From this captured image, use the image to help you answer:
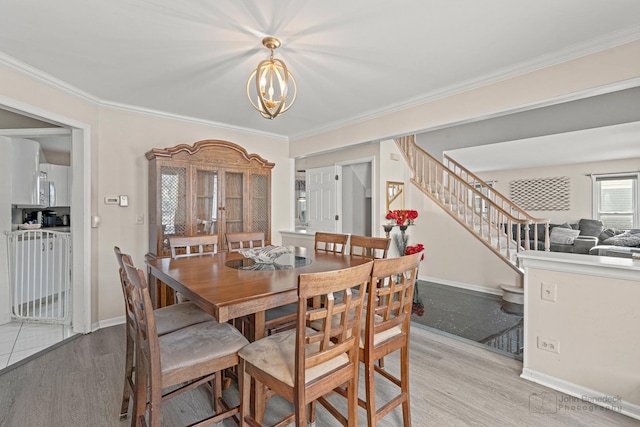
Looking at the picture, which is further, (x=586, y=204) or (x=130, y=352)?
(x=586, y=204)

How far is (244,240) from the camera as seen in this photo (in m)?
3.27

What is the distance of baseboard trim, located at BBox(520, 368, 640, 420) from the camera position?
189cm

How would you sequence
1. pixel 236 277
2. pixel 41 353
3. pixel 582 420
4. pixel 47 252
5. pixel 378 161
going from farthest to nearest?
pixel 378 161
pixel 47 252
pixel 41 353
pixel 236 277
pixel 582 420

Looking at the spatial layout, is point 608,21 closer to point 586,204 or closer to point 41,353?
point 41,353

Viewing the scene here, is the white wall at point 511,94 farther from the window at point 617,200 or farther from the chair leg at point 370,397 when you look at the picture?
the window at point 617,200

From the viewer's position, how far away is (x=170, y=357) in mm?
1446

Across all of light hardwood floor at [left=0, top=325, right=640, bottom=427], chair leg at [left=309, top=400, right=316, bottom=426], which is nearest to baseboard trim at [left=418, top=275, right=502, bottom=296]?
light hardwood floor at [left=0, top=325, right=640, bottom=427]

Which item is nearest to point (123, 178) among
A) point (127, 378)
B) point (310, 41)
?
point (127, 378)

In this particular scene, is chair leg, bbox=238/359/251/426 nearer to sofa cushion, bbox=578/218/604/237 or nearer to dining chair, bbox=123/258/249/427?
dining chair, bbox=123/258/249/427

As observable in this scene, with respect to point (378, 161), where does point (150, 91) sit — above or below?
above

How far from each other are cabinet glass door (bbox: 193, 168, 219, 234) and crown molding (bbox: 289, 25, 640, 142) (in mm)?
2050

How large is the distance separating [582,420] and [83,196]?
4.44 meters

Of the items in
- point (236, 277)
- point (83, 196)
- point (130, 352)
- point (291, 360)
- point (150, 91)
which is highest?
point (150, 91)

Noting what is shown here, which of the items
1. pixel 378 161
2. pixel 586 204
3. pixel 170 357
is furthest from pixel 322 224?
pixel 586 204
